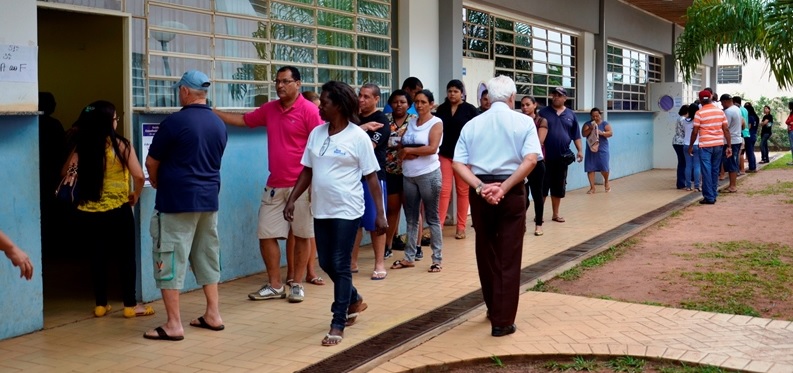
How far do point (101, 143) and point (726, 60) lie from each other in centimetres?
4037

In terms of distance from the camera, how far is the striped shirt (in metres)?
14.8

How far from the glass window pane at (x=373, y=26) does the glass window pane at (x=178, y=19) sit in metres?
2.76

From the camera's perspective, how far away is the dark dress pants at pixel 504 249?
21.0 feet

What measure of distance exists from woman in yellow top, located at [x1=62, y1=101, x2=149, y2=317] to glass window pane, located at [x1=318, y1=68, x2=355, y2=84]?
3.43 metres

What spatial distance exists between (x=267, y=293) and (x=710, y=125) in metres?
9.58

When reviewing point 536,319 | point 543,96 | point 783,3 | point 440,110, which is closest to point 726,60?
point 543,96

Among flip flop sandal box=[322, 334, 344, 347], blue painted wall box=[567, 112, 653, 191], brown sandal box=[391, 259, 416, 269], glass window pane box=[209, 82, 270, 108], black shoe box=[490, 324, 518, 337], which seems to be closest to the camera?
flip flop sandal box=[322, 334, 344, 347]

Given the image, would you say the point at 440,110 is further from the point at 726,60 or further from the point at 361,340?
the point at 726,60

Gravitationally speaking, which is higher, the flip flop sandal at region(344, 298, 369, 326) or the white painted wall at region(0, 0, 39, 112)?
the white painted wall at region(0, 0, 39, 112)

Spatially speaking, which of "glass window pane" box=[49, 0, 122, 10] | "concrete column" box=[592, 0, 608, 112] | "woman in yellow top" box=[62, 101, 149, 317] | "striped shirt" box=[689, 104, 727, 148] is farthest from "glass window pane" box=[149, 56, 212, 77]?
"concrete column" box=[592, 0, 608, 112]

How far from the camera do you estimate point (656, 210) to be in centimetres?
1434

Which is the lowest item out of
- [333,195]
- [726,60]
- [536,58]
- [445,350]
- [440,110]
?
[445,350]

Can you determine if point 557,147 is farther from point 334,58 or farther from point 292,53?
point 292,53

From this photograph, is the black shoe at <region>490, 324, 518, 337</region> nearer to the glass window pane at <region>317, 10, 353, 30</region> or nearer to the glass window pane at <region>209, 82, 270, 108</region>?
the glass window pane at <region>209, 82, 270, 108</region>
